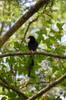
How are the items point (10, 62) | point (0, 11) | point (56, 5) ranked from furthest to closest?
point (0, 11) → point (56, 5) → point (10, 62)

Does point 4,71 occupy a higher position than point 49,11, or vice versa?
point 49,11

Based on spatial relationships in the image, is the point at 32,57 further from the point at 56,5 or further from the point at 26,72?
the point at 56,5

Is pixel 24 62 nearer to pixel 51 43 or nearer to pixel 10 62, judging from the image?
pixel 10 62

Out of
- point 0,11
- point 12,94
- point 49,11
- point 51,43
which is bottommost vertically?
point 12,94

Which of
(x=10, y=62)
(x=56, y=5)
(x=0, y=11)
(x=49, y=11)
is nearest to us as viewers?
(x=10, y=62)

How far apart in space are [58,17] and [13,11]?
988mm

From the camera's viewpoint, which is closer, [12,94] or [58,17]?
[12,94]

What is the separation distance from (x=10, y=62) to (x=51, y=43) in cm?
58

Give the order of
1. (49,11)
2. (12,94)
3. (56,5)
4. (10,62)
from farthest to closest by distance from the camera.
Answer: (56,5)
(49,11)
(10,62)
(12,94)

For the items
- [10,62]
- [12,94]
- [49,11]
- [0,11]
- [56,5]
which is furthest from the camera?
[0,11]

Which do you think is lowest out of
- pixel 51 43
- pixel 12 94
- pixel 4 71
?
pixel 12 94

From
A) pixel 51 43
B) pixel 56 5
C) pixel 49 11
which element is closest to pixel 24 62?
pixel 51 43

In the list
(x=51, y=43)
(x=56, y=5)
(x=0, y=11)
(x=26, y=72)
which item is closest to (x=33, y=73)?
(x=26, y=72)

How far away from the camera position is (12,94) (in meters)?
3.93
